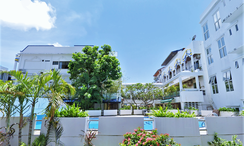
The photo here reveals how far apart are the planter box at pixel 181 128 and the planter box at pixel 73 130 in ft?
9.19

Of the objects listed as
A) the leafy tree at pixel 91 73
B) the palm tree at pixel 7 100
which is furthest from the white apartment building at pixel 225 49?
the palm tree at pixel 7 100

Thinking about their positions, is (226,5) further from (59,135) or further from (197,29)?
(59,135)

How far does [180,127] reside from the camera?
491 centimetres

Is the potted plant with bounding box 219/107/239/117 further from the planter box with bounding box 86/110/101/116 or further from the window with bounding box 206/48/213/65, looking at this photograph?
the planter box with bounding box 86/110/101/116

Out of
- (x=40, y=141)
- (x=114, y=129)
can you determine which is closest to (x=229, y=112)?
(x=114, y=129)

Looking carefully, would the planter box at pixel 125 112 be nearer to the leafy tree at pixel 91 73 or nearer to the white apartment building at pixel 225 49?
the leafy tree at pixel 91 73

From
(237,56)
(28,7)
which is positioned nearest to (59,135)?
(28,7)

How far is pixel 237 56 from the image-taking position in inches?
422

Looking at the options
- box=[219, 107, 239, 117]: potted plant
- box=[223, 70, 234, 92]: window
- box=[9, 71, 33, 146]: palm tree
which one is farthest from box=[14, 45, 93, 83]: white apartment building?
box=[219, 107, 239, 117]: potted plant

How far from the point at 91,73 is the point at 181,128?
1353 cm

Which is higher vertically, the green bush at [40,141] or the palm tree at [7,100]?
the palm tree at [7,100]

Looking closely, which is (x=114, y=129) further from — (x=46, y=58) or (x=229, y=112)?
(x=46, y=58)

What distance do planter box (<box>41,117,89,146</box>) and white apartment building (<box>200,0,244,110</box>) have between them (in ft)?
39.1

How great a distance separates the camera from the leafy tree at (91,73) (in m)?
16.2
